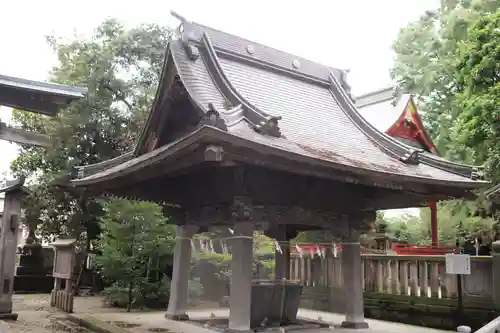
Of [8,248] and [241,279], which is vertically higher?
[8,248]

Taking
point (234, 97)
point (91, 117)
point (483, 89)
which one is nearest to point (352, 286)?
point (234, 97)

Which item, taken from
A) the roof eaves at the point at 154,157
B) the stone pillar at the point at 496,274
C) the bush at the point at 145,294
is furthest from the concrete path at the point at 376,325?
the roof eaves at the point at 154,157

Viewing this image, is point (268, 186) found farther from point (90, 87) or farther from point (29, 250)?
point (29, 250)

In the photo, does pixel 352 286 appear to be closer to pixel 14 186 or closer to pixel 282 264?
pixel 282 264

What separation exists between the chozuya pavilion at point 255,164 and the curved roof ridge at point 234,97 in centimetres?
2

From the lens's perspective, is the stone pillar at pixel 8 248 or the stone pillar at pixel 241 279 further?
the stone pillar at pixel 8 248

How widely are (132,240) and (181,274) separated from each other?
3108 mm

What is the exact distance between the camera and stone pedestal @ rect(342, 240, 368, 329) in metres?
9.92

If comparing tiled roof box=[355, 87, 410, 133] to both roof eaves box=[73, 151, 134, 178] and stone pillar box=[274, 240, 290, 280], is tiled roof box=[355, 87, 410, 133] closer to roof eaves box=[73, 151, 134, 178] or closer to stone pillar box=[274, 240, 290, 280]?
stone pillar box=[274, 240, 290, 280]

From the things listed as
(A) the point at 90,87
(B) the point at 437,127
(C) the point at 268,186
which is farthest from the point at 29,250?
(B) the point at 437,127

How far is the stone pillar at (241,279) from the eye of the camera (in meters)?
8.01

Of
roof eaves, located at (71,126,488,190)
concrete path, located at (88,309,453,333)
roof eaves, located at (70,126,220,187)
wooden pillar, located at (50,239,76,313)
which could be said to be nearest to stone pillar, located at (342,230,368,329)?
concrete path, located at (88,309,453,333)

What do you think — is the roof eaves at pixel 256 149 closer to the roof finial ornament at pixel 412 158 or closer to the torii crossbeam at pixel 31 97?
the roof finial ornament at pixel 412 158

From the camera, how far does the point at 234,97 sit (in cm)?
888
